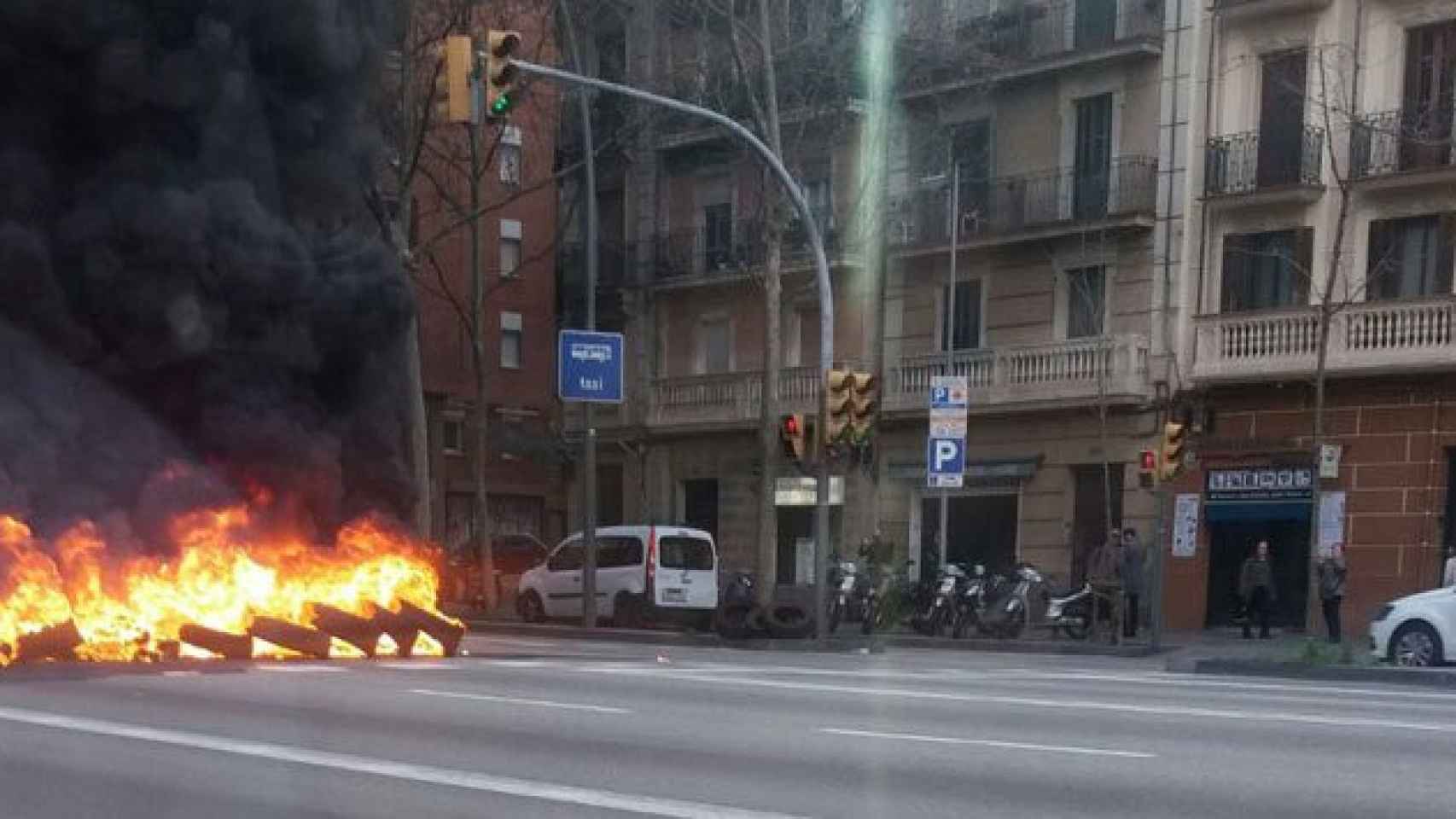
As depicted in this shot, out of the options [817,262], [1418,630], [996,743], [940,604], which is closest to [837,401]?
[817,262]

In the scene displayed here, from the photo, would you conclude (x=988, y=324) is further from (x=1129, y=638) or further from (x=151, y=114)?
(x=151, y=114)

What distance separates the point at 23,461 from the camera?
1844cm

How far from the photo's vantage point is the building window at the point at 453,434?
40.7m

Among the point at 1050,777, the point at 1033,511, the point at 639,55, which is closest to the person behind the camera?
the point at 1050,777

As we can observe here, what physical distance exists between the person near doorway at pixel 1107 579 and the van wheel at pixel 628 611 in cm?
687

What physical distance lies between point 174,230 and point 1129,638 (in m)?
14.1

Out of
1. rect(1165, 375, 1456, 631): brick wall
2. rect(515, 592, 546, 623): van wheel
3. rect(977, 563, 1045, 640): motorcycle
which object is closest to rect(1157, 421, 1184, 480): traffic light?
rect(977, 563, 1045, 640): motorcycle

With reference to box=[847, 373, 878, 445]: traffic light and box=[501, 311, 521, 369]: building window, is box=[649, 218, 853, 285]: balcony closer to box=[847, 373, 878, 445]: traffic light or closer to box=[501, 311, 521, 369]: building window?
box=[501, 311, 521, 369]: building window

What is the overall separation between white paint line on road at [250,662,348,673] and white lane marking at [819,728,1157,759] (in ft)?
20.1

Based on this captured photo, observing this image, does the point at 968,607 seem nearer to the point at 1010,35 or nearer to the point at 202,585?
the point at 1010,35

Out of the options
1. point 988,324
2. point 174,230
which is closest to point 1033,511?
point 988,324

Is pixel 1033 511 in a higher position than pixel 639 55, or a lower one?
lower

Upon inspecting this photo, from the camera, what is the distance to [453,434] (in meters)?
41.0

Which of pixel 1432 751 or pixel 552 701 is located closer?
pixel 1432 751
